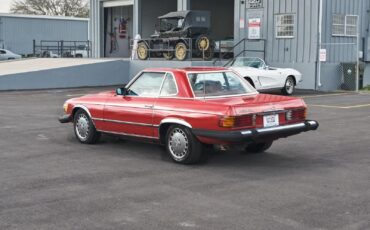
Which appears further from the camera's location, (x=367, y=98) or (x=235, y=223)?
(x=367, y=98)

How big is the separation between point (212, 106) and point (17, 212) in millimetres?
3015

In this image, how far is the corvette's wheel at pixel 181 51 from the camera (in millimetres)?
23600

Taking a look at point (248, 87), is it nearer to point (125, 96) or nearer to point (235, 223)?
point (125, 96)

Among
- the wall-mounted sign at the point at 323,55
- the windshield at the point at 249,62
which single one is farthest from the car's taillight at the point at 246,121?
the wall-mounted sign at the point at 323,55

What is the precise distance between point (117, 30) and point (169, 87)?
2783cm

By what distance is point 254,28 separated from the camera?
2472 cm

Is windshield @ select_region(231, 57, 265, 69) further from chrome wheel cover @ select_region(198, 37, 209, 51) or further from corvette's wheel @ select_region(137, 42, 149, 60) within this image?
corvette's wheel @ select_region(137, 42, 149, 60)

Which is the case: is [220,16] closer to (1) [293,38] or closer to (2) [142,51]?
(2) [142,51]

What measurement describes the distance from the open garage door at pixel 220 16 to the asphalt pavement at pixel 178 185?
2356 cm

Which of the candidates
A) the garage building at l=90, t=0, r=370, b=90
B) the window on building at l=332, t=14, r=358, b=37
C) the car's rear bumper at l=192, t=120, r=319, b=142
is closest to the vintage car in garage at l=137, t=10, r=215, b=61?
the garage building at l=90, t=0, r=370, b=90

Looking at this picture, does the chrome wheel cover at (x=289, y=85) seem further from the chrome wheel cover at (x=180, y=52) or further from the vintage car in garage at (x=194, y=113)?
the vintage car in garage at (x=194, y=113)

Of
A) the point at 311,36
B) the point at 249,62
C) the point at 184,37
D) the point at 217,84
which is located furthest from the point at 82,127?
the point at 311,36

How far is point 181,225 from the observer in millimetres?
5246

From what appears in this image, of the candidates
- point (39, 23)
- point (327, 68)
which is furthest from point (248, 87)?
point (39, 23)
